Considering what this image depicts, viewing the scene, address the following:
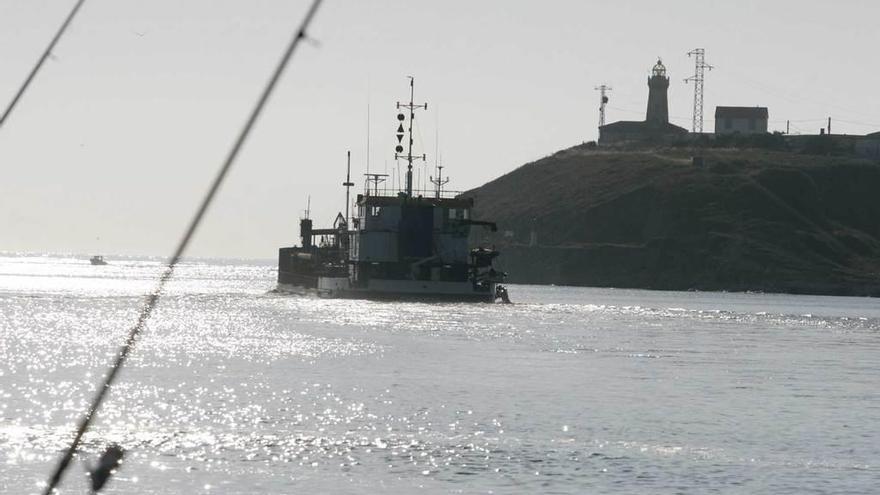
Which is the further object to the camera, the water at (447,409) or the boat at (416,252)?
the boat at (416,252)

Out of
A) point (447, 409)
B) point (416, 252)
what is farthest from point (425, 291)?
point (447, 409)

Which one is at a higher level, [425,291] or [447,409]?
[425,291]

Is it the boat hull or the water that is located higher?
the boat hull

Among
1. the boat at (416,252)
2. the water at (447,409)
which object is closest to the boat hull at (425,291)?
the boat at (416,252)

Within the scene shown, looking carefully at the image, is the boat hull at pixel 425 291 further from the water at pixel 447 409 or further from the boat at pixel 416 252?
the water at pixel 447 409

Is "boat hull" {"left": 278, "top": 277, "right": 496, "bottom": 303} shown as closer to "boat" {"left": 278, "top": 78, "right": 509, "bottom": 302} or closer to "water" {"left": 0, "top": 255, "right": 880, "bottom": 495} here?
"boat" {"left": 278, "top": 78, "right": 509, "bottom": 302}

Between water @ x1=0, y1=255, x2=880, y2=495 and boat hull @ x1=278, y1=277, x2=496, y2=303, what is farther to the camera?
boat hull @ x1=278, y1=277, x2=496, y2=303

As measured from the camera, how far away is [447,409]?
4800 centimetres

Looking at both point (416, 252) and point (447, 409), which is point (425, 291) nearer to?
point (416, 252)

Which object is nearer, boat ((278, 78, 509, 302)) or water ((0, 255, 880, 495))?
water ((0, 255, 880, 495))

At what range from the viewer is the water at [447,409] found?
34531mm

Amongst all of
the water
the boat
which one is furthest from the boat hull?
the water

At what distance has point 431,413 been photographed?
4662cm

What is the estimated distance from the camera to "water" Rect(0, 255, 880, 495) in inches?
1359
